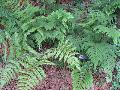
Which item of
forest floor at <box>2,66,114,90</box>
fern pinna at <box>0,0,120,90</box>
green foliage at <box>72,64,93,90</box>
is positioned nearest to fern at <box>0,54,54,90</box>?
fern pinna at <box>0,0,120,90</box>

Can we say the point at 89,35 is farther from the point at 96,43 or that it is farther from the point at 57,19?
the point at 57,19

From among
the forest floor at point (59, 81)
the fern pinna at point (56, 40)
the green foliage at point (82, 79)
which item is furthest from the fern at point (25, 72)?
the green foliage at point (82, 79)

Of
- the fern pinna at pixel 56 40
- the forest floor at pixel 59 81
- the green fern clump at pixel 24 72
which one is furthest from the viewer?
the forest floor at pixel 59 81

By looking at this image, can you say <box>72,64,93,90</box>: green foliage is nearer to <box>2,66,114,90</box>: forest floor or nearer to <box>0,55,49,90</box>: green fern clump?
<box>2,66,114,90</box>: forest floor

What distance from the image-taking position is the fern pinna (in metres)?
6.16

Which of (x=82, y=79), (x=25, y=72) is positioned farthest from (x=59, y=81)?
(x=25, y=72)

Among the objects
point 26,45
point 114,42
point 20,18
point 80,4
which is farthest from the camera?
point 80,4

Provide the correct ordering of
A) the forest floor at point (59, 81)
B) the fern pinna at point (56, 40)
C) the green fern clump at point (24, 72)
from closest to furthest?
the green fern clump at point (24, 72), the fern pinna at point (56, 40), the forest floor at point (59, 81)

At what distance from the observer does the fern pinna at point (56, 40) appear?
6160 mm

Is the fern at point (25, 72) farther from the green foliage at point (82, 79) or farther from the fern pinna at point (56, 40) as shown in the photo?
the green foliage at point (82, 79)

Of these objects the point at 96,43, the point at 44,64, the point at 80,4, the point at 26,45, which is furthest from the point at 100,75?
the point at 80,4

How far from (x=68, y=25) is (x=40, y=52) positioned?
0.92 meters

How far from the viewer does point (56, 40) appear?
271 inches

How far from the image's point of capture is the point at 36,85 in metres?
6.30
